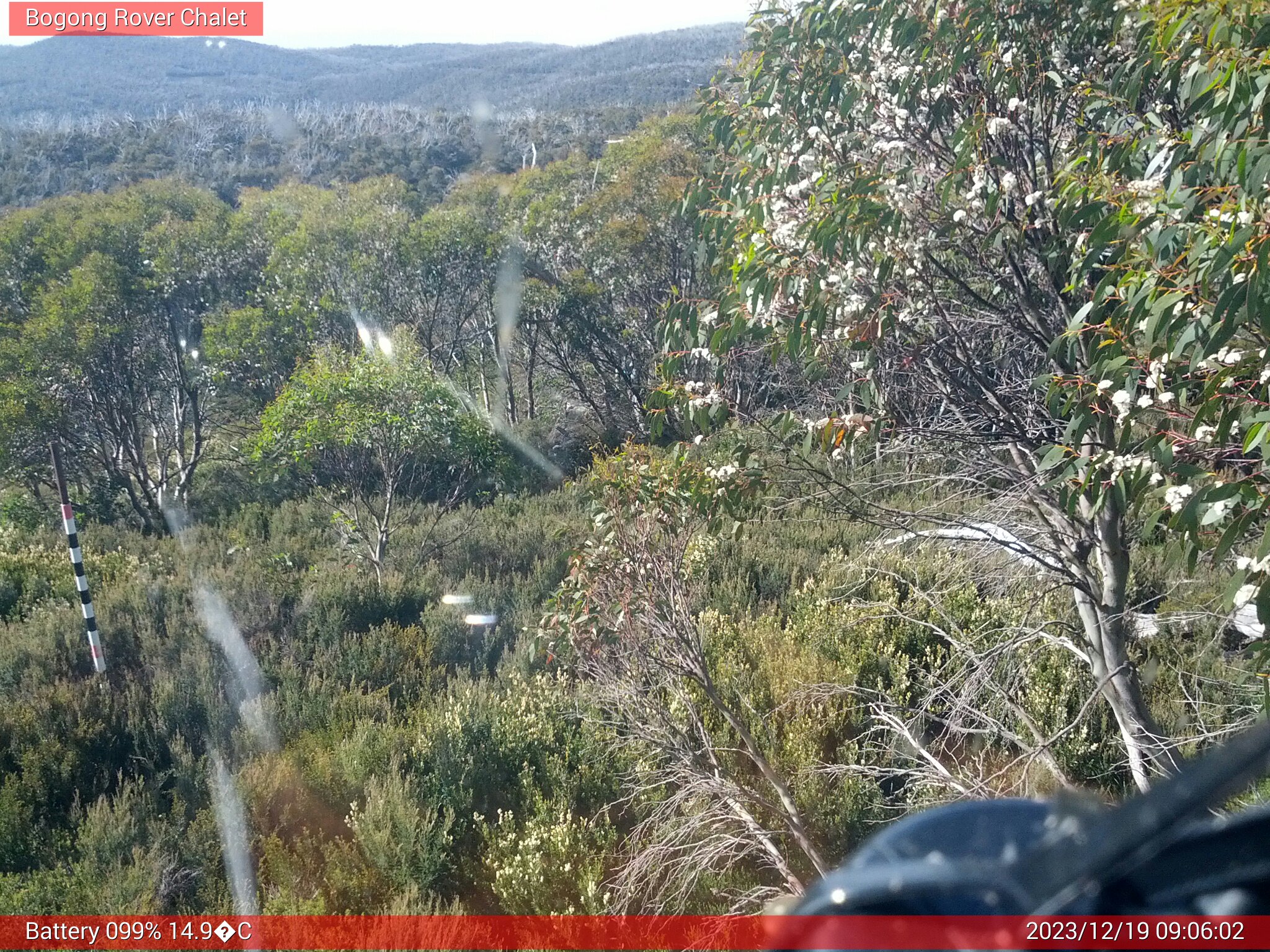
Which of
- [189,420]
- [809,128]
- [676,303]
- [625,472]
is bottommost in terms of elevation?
[189,420]

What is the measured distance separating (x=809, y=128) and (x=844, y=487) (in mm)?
1630

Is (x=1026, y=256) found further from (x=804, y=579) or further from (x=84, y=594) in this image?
(x=84, y=594)

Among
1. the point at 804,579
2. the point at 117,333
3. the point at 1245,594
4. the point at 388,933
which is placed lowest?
the point at 804,579

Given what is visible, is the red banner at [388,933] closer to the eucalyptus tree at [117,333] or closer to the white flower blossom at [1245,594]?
the white flower blossom at [1245,594]

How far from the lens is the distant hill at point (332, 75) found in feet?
167

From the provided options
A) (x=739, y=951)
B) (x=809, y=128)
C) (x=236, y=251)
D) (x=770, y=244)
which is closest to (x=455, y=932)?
(x=739, y=951)

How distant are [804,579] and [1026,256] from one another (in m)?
5.06

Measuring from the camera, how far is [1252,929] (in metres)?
0.76

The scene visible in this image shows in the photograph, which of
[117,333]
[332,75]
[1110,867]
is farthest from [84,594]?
[332,75]

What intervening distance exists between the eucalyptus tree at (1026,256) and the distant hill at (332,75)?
41566 mm

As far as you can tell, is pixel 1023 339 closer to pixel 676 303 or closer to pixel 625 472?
pixel 676 303

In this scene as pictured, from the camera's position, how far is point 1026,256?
416cm

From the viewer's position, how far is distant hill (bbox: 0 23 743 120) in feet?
167

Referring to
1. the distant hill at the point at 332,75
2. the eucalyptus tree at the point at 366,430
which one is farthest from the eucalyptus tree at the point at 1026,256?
the distant hill at the point at 332,75
